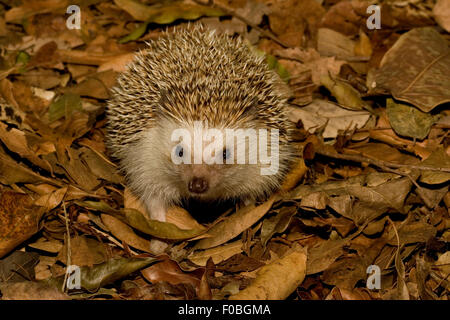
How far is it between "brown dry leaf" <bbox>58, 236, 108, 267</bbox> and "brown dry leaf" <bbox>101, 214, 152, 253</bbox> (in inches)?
5.6

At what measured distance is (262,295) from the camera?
10.9 ft

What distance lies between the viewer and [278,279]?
345 cm

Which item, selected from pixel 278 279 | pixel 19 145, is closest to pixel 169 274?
pixel 278 279

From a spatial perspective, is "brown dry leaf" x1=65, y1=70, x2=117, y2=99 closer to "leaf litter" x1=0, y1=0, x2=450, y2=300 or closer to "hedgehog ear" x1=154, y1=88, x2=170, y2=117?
"leaf litter" x1=0, y1=0, x2=450, y2=300

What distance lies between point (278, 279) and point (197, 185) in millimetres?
900

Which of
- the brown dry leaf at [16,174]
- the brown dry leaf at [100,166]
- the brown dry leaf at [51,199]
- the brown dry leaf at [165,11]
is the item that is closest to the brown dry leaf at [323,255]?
the brown dry leaf at [100,166]

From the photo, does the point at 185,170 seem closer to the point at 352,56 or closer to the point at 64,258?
the point at 64,258

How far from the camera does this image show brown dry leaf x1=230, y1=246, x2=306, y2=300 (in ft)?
11.0

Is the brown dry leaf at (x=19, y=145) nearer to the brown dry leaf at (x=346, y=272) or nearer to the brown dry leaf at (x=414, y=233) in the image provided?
the brown dry leaf at (x=346, y=272)

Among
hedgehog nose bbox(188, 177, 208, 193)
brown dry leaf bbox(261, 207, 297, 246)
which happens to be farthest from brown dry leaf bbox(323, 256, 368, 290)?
hedgehog nose bbox(188, 177, 208, 193)

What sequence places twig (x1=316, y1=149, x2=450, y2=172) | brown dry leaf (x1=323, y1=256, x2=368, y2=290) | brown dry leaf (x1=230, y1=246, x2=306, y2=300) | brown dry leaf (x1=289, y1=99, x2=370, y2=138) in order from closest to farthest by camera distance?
brown dry leaf (x1=230, y1=246, x2=306, y2=300)
brown dry leaf (x1=323, y1=256, x2=368, y2=290)
twig (x1=316, y1=149, x2=450, y2=172)
brown dry leaf (x1=289, y1=99, x2=370, y2=138)

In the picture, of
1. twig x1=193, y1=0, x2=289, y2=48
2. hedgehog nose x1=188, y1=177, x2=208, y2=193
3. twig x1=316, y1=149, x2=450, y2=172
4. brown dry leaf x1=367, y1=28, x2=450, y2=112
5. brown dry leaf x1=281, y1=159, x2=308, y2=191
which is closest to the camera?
hedgehog nose x1=188, y1=177, x2=208, y2=193

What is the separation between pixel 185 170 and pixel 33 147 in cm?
145

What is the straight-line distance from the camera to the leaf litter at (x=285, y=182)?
3.72 m
